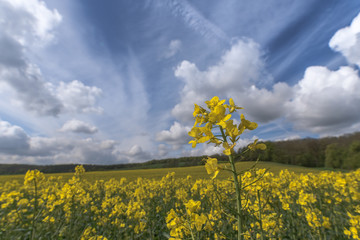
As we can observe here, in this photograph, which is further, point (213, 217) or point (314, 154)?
point (314, 154)

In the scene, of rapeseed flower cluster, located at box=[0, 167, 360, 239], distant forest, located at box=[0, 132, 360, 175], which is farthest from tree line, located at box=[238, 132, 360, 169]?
rapeseed flower cluster, located at box=[0, 167, 360, 239]

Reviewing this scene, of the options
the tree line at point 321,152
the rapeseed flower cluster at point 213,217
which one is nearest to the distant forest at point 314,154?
the tree line at point 321,152

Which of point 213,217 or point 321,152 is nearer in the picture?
point 213,217

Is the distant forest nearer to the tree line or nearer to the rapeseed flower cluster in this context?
the tree line

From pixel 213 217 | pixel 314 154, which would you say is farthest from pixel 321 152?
pixel 213 217

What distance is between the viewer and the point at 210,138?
1.35 meters

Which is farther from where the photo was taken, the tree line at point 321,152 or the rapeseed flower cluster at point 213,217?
the tree line at point 321,152

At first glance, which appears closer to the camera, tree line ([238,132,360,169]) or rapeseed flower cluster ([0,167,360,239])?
rapeseed flower cluster ([0,167,360,239])

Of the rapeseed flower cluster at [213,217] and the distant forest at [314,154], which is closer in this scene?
the rapeseed flower cluster at [213,217]

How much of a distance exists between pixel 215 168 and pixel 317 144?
223ft

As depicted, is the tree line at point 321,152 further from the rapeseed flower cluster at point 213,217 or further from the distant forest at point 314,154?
the rapeseed flower cluster at point 213,217

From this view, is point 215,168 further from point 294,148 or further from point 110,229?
point 294,148

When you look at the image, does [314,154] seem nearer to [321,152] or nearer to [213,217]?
[321,152]

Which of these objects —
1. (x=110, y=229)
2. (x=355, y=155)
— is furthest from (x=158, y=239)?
(x=355, y=155)
